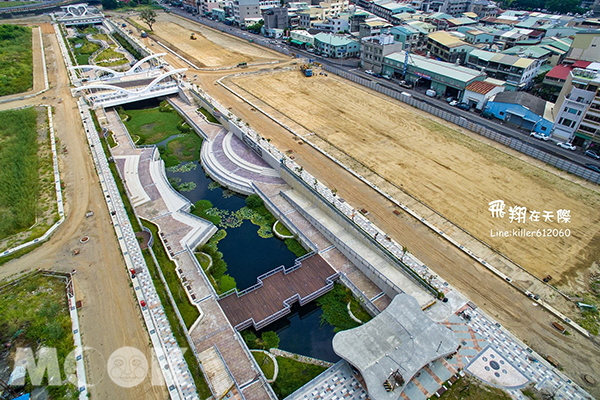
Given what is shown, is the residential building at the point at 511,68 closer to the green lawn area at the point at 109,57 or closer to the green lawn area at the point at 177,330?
A: the green lawn area at the point at 177,330

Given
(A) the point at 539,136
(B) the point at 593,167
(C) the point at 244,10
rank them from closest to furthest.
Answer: (B) the point at 593,167 < (A) the point at 539,136 < (C) the point at 244,10

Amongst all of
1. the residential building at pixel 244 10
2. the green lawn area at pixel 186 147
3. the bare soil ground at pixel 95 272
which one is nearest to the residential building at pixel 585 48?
the green lawn area at pixel 186 147

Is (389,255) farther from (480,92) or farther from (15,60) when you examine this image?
(15,60)

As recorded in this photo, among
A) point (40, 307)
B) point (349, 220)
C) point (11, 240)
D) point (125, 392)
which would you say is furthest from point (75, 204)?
point (349, 220)

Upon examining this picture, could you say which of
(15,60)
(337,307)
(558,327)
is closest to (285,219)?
(337,307)

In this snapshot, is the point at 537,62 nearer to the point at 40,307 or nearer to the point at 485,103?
the point at 485,103

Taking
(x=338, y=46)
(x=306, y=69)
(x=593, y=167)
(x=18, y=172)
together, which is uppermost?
(x=338, y=46)

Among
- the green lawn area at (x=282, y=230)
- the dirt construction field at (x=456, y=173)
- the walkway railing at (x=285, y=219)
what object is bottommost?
the green lawn area at (x=282, y=230)
